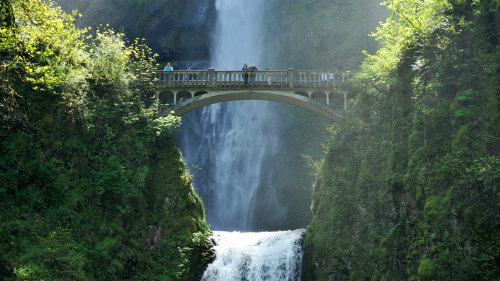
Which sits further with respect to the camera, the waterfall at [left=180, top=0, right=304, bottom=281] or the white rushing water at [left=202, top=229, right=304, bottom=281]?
the waterfall at [left=180, top=0, right=304, bottom=281]

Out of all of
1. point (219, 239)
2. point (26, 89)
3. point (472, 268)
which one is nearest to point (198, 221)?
point (219, 239)

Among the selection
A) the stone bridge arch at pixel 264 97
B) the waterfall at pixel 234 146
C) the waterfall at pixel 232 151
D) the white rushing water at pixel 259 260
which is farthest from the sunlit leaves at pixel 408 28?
the waterfall at pixel 232 151

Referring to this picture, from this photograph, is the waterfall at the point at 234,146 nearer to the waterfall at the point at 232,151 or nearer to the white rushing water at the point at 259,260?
the waterfall at the point at 232,151

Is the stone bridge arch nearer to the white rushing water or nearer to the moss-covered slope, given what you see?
the moss-covered slope

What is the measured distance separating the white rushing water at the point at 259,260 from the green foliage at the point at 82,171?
1.03 metres

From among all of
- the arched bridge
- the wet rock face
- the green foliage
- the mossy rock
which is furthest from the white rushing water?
the wet rock face

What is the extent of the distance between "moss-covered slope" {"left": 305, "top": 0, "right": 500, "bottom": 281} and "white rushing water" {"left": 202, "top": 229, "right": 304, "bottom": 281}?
1.30 m

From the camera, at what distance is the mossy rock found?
9461mm

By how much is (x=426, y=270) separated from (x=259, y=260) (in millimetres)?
10712

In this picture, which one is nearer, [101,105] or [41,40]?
[41,40]

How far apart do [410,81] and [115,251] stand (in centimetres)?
1505

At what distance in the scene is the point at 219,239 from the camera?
21.0 metres

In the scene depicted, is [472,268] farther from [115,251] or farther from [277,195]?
[277,195]

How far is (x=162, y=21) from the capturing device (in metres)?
41.5
